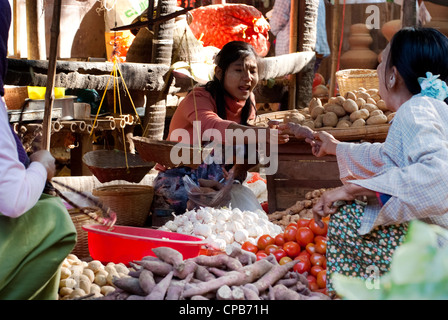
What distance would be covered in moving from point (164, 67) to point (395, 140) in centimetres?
269

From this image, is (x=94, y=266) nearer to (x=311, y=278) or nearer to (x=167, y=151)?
(x=167, y=151)

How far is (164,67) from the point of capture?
4.38 metres

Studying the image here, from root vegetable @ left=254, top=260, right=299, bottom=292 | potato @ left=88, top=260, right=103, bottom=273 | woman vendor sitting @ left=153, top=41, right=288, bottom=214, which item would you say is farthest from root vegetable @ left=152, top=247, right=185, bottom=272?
woman vendor sitting @ left=153, top=41, right=288, bottom=214

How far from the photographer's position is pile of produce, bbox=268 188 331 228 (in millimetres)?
3643

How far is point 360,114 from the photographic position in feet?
12.1

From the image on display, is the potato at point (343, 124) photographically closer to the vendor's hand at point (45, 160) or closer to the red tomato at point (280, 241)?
the red tomato at point (280, 241)

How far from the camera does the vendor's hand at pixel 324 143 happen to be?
2.62 meters

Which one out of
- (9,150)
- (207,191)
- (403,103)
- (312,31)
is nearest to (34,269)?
(9,150)

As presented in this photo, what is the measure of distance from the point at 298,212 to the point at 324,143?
3.85 ft

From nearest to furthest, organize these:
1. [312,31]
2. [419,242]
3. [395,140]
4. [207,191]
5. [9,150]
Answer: [419,242] → [9,150] → [395,140] → [207,191] → [312,31]

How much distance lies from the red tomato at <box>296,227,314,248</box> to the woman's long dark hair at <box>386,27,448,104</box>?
89 cm

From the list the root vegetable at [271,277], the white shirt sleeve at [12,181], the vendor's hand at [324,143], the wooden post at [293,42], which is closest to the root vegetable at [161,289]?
the root vegetable at [271,277]

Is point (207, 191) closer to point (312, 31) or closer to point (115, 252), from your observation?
point (115, 252)

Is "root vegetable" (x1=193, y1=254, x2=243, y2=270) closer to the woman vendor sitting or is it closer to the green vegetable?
the green vegetable
